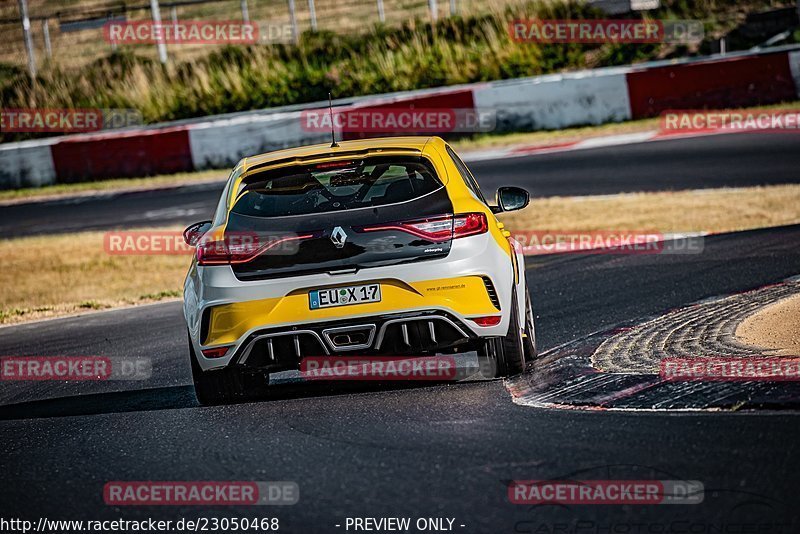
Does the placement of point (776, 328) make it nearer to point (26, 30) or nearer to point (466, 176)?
point (466, 176)

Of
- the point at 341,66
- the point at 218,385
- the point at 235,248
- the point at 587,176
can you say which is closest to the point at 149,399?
the point at 218,385

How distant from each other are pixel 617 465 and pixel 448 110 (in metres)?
20.7

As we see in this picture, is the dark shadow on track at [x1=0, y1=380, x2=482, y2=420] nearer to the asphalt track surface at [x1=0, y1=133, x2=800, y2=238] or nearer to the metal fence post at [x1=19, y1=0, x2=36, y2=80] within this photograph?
the asphalt track surface at [x1=0, y1=133, x2=800, y2=238]

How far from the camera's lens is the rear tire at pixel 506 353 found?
725cm

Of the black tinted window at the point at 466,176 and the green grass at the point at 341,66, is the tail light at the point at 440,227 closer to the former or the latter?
the black tinted window at the point at 466,176

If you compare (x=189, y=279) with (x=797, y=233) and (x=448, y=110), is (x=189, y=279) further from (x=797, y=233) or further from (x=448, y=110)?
(x=448, y=110)

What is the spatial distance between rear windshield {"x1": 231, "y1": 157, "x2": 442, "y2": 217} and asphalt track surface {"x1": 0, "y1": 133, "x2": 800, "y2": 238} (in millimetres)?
10451

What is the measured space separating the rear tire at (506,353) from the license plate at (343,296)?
2.38 ft

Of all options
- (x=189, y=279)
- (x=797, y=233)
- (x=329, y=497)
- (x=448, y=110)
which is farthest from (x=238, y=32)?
(x=329, y=497)

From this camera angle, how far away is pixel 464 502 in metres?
4.98

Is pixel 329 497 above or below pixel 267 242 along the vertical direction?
below

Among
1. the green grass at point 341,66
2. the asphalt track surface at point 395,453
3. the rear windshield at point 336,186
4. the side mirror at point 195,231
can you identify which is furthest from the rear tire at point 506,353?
the green grass at point 341,66

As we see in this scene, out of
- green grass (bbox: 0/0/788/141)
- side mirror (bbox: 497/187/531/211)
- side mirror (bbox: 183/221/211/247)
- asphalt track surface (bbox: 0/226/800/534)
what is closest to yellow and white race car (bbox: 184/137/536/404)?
asphalt track surface (bbox: 0/226/800/534)

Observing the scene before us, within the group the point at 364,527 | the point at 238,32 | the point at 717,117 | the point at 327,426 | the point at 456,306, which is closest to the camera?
the point at 364,527
